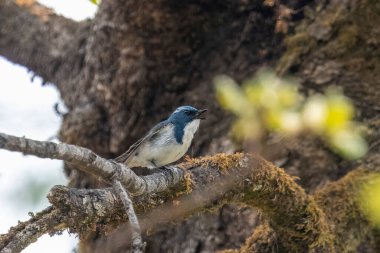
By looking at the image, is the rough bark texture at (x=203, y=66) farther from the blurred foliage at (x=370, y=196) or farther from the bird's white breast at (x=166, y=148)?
the blurred foliage at (x=370, y=196)

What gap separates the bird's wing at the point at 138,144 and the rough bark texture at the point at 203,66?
0.33 metres

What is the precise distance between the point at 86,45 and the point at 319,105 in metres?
3.09

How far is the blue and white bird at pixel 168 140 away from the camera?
4902mm

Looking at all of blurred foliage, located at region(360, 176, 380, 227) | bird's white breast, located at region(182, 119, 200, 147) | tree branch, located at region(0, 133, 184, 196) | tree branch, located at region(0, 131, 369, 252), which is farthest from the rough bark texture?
tree branch, located at region(0, 133, 184, 196)

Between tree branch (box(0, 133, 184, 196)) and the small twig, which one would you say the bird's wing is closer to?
tree branch (box(0, 133, 184, 196))

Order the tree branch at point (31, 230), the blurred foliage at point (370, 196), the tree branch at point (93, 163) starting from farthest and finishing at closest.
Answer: the blurred foliage at point (370, 196) → the tree branch at point (31, 230) → the tree branch at point (93, 163)

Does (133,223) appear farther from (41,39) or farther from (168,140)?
(41,39)

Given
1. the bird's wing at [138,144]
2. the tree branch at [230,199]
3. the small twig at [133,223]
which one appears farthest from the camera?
the bird's wing at [138,144]

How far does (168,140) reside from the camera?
4957 millimetres

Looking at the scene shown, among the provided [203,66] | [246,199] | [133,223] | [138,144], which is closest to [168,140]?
[138,144]

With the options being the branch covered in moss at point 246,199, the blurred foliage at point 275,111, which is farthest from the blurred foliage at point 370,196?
the blurred foliage at point 275,111

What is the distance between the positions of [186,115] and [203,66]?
0.55 meters

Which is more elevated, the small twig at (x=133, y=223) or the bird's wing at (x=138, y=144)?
the bird's wing at (x=138, y=144)

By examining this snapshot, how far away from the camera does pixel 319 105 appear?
9.37 feet
